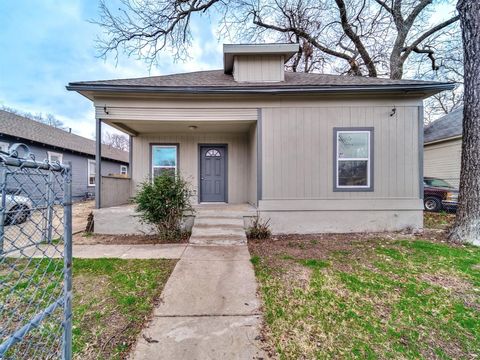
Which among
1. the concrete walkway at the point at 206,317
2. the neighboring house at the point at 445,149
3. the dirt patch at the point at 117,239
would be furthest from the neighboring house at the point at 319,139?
the neighboring house at the point at 445,149

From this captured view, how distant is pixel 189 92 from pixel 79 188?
12.1 metres

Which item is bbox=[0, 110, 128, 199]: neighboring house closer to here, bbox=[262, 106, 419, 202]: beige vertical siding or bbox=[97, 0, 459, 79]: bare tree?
bbox=[97, 0, 459, 79]: bare tree

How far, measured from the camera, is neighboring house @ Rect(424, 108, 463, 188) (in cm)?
1159

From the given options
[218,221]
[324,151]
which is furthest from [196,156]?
[324,151]

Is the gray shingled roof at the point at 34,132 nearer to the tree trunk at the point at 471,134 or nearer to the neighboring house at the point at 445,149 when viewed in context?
the tree trunk at the point at 471,134

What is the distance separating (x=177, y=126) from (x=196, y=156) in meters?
1.23

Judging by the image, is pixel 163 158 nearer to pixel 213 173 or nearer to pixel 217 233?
pixel 213 173

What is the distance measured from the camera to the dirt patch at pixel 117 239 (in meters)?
5.15

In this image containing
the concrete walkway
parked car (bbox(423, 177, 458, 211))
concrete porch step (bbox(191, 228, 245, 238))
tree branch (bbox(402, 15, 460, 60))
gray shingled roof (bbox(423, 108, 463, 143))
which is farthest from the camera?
gray shingled roof (bbox(423, 108, 463, 143))

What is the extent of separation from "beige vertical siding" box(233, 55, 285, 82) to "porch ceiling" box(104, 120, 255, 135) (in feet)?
4.55

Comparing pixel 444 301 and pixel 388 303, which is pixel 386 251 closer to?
pixel 444 301

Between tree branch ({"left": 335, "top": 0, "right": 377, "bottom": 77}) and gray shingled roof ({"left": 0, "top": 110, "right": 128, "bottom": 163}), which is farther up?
tree branch ({"left": 335, "top": 0, "right": 377, "bottom": 77})

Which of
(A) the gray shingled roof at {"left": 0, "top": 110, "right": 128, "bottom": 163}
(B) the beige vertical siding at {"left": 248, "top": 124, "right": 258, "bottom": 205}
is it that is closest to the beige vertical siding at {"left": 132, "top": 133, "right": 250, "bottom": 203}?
(B) the beige vertical siding at {"left": 248, "top": 124, "right": 258, "bottom": 205}

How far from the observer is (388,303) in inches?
109
